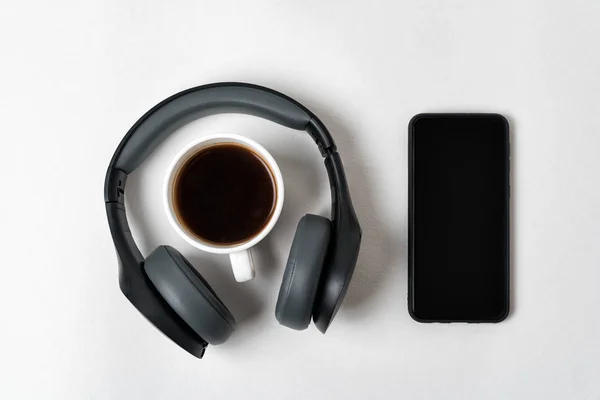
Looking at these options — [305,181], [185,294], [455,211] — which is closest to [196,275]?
[185,294]

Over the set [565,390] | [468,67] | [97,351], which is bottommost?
[97,351]

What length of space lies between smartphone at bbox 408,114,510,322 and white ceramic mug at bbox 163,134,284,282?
15 cm

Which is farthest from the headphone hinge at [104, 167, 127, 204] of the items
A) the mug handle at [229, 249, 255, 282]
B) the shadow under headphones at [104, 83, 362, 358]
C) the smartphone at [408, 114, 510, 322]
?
the smartphone at [408, 114, 510, 322]

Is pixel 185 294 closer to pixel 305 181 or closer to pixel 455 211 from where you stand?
pixel 305 181

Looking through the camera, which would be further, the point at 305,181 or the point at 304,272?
the point at 305,181

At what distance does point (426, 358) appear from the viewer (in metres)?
0.58

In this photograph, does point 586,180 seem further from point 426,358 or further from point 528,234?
point 426,358

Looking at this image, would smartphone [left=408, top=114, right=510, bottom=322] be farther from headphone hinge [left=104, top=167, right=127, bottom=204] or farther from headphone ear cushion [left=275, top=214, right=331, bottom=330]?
headphone hinge [left=104, top=167, right=127, bottom=204]

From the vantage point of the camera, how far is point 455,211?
0.57m

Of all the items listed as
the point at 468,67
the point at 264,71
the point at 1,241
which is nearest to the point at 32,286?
the point at 1,241

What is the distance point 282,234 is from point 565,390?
0.35 meters

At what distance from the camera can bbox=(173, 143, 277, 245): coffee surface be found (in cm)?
53

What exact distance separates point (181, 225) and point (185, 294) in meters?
0.07

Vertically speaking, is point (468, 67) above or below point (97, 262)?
above
